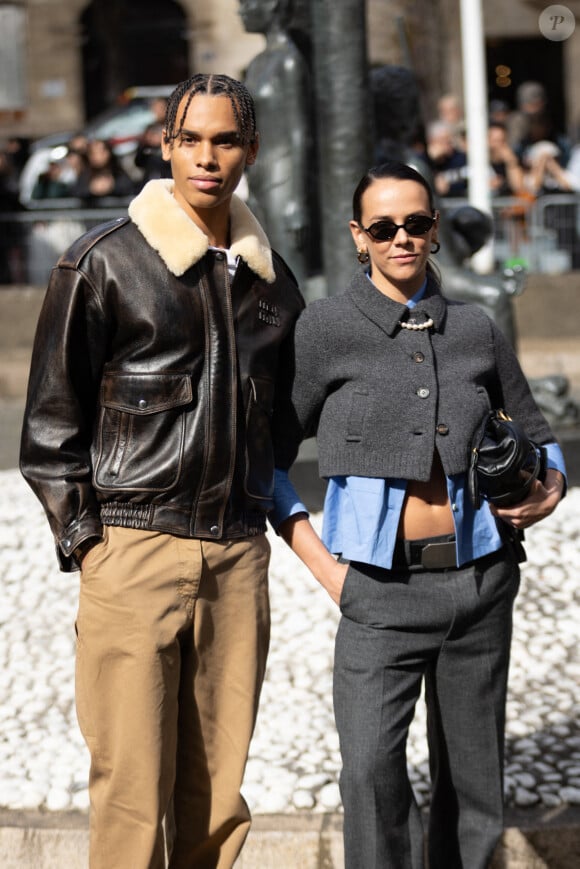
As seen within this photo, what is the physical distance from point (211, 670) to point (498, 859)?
4.27 ft

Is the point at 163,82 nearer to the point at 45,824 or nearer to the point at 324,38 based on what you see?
the point at 324,38

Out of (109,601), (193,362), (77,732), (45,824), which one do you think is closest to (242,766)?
(109,601)

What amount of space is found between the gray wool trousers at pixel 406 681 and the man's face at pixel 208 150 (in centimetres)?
89

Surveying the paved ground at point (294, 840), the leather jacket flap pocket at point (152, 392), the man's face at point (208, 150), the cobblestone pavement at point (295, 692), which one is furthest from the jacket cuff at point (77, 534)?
the cobblestone pavement at point (295, 692)

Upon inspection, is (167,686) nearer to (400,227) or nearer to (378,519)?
(378,519)

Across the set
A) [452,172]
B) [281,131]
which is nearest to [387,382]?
[281,131]

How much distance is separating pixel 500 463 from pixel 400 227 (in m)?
0.56

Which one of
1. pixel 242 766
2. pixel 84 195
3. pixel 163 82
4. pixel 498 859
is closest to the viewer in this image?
pixel 242 766

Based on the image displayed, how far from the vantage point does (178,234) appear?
3.05 meters

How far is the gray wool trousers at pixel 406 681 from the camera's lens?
3201mm

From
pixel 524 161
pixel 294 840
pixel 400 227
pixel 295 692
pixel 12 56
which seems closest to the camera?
pixel 400 227

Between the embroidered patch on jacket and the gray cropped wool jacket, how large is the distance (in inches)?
2.2

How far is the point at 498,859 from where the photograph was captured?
4.03m

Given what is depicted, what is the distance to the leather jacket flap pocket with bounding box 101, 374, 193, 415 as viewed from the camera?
10.0 ft
